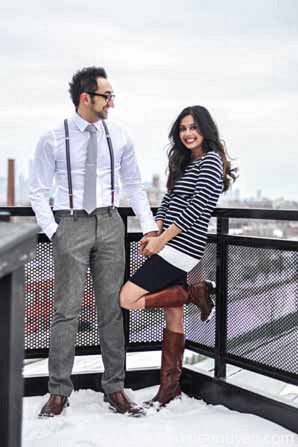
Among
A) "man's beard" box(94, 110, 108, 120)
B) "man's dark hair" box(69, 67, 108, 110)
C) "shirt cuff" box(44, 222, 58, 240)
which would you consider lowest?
"shirt cuff" box(44, 222, 58, 240)

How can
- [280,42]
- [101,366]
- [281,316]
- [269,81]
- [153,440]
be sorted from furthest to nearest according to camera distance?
[269,81] < [280,42] < [101,366] < [281,316] < [153,440]

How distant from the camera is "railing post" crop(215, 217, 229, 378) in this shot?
2699mm

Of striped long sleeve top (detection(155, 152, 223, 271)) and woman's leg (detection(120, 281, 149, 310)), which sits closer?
striped long sleeve top (detection(155, 152, 223, 271))

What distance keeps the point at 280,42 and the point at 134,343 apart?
33615mm

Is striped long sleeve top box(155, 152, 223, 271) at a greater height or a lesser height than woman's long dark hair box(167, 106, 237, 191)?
lesser

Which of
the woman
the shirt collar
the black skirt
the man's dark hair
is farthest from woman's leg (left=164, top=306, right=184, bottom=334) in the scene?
the man's dark hair

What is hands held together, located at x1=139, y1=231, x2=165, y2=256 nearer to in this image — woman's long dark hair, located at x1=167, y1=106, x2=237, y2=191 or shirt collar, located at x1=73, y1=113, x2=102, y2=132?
woman's long dark hair, located at x1=167, y1=106, x2=237, y2=191

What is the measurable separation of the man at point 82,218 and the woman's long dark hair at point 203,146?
0.83 feet

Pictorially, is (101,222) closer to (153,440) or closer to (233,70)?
(153,440)

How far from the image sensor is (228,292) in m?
2.73

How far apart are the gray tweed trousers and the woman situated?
0.36 ft

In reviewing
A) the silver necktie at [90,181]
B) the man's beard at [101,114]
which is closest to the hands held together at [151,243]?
the silver necktie at [90,181]

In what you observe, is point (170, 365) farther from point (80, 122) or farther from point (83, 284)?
point (80, 122)

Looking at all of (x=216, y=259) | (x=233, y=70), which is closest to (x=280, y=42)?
(x=233, y=70)
